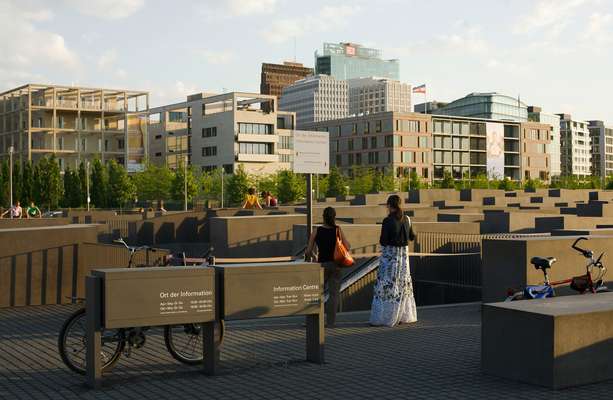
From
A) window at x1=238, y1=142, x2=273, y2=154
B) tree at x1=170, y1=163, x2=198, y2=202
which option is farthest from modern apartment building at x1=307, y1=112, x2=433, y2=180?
tree at x1=170, y1=163, x2=198, y2=202

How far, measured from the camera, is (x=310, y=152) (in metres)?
13.7

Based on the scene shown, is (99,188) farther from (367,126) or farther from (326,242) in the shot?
(326,242)

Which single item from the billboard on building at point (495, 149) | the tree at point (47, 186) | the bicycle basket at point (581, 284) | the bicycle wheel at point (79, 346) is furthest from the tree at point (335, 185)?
the bicycle wheel at point (79, 346)

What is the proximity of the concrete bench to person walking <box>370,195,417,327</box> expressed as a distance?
3267 millimetres

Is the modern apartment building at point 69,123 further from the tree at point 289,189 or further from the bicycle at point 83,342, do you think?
the bicycle at point 83,342

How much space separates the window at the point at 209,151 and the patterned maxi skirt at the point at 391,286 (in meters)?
111

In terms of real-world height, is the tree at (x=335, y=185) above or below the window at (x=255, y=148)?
below

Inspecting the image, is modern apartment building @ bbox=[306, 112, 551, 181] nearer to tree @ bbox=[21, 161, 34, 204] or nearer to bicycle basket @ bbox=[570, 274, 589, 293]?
tree @ bbox=[21, 161, 34, 204]

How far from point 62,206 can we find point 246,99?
36.4 m

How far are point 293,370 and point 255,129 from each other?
113125 mm

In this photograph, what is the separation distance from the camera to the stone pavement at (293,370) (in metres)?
8.78

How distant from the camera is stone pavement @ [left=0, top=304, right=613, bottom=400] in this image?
28.8 feet

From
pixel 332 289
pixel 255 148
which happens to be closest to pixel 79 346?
pixel 332 289

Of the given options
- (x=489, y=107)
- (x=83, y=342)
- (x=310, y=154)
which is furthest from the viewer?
(x=489, y=107)
